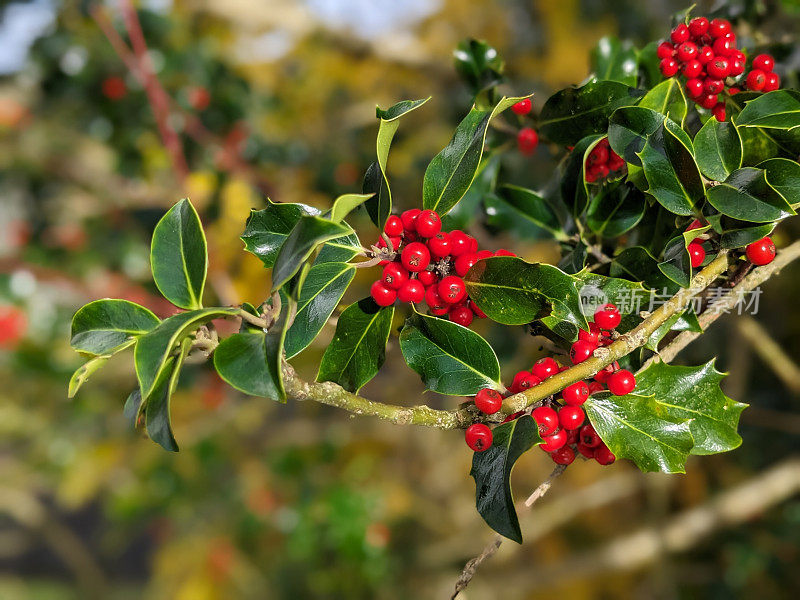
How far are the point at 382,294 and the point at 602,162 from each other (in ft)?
0.85

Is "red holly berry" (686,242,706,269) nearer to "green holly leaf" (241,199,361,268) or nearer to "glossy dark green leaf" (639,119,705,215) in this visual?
"glossy dark green leaf" (639,119,705,215)

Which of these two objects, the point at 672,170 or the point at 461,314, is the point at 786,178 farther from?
the point at 461,314

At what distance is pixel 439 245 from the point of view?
46 cm

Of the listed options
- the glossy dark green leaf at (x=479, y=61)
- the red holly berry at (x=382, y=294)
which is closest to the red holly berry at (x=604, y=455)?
the red holly berry at (x=382, y=294)

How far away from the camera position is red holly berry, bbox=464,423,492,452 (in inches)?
17.1

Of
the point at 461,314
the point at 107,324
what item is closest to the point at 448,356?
the point at 461,314

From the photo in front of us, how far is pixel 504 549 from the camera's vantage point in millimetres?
2252

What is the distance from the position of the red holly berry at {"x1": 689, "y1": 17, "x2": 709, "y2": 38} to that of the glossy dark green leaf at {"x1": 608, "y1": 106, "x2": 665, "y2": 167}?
16cm

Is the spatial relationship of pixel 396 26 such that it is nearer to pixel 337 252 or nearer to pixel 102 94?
pixel 102 94

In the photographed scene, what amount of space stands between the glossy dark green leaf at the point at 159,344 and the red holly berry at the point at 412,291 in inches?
5.1

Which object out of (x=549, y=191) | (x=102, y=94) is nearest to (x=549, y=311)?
(x=549, y=191)

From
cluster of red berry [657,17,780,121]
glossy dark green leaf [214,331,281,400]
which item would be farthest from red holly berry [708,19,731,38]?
glossy dark green leaf [214,331,281,400]

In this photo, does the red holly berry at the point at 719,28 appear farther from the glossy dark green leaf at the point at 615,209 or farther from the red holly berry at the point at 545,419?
the red holly berry at the point at 545,419

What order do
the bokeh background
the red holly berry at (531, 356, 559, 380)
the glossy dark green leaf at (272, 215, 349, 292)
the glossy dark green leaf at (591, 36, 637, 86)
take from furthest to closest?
the bokeh background, the glossy dark green leaf at (591, 36, 637, 86), the red holly berry at (531, 356, 559, 380), the glossy dark green leaf at (272, 215, 349, 292)
